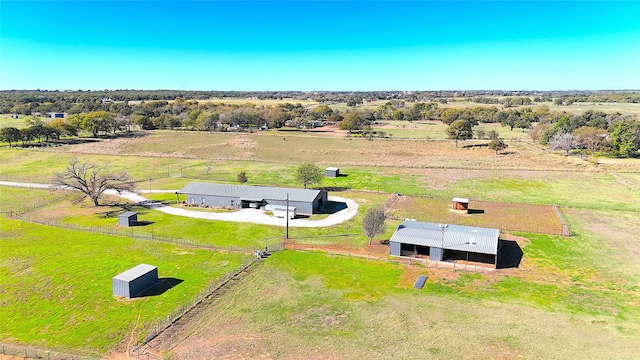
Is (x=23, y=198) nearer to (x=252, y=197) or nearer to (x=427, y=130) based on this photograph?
(x=252, y=197)

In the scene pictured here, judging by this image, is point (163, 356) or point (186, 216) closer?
point (163, 356)

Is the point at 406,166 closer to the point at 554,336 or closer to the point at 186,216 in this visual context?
the point at 186,216

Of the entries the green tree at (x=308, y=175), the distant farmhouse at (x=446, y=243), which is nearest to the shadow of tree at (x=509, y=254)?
the distant farmhouse at (x=446, y=243)

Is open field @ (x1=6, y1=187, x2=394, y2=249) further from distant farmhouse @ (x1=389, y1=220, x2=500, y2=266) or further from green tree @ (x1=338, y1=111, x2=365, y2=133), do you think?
green tree @ (x1=338, y1=111, x2=365, y2=133)

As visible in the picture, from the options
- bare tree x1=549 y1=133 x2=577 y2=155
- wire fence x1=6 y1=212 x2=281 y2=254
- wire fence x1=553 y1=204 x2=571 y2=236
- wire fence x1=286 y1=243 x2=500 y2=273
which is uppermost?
bare tree x1=549 y1=133 x2=577 y2=155

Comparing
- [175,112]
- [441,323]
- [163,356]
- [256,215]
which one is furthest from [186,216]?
[175,112]

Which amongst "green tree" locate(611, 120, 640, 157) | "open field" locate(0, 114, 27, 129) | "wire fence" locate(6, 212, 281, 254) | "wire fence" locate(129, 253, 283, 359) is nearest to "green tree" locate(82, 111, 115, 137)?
"open field" locate(0, 114, 27, 129)

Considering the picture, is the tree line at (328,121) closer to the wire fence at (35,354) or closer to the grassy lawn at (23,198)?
the grassy lawn at (23,198)
